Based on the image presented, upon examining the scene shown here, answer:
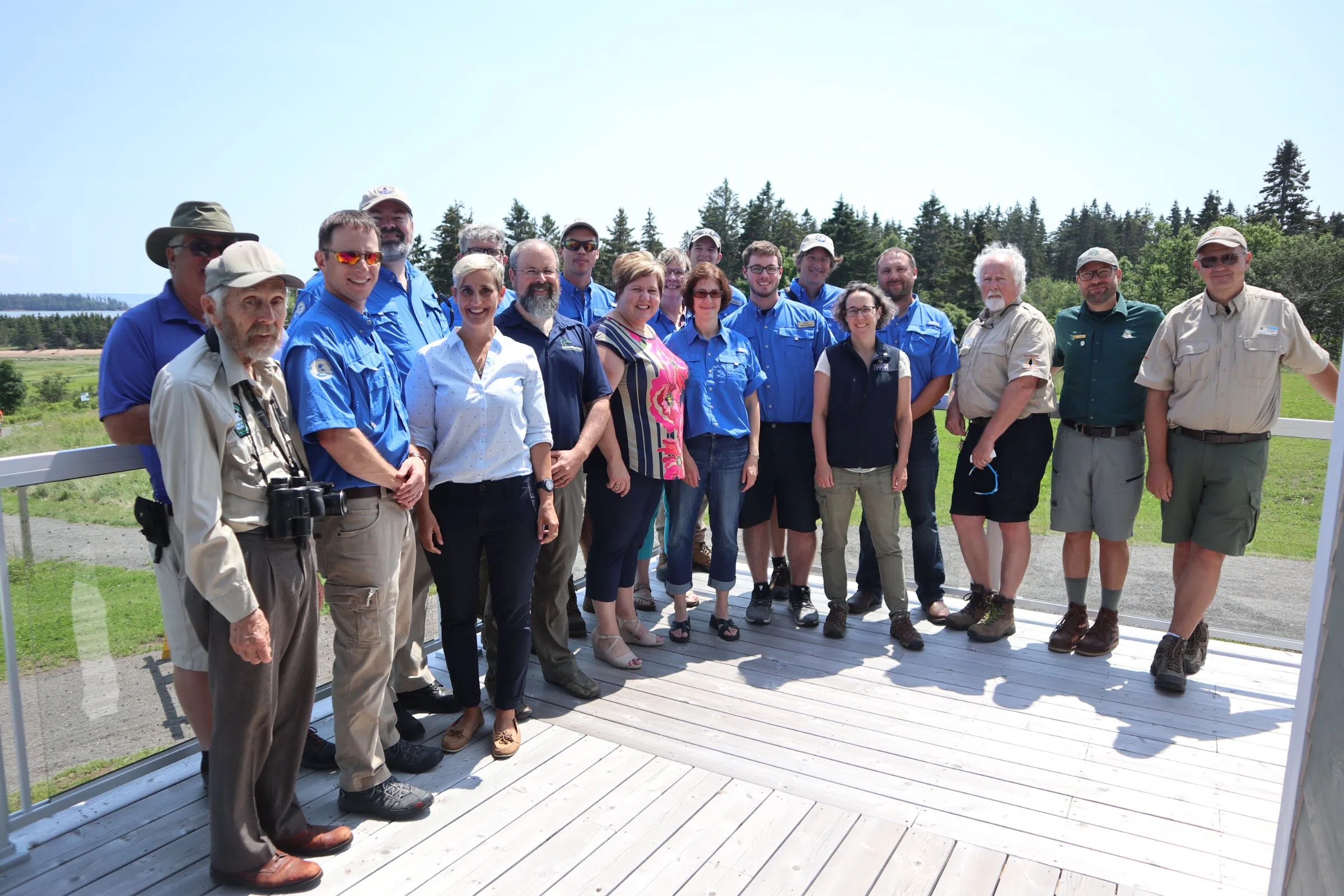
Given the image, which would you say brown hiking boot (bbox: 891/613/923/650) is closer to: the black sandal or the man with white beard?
the black sandal

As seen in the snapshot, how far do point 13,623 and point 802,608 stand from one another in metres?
3.54

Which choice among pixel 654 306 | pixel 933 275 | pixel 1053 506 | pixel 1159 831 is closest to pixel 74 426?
pixel 654 306

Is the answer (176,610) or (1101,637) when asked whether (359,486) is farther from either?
(1101,637)

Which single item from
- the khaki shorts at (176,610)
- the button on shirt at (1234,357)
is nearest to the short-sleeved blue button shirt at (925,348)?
the button on shirt at (1234,357)

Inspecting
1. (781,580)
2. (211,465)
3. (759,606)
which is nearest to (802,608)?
(759,606)

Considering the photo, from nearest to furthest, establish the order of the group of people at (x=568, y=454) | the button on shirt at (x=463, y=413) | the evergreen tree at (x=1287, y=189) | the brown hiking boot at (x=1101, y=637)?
1. the group of people at (x=568, y=454)
2. the button on shirt at (x=463, y=413)
3. the brown hiking boot at (x=1101, y=637)
4. the evergreen tree at (x=1287, y=189)

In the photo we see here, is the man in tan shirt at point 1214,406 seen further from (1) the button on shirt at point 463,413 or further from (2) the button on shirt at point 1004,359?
(1) the button on shirt at point 463,413

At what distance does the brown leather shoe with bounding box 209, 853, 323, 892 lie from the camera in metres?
2.34

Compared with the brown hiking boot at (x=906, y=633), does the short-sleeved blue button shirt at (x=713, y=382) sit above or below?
above

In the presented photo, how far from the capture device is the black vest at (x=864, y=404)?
4.36m

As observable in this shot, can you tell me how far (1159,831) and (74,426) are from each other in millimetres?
3764

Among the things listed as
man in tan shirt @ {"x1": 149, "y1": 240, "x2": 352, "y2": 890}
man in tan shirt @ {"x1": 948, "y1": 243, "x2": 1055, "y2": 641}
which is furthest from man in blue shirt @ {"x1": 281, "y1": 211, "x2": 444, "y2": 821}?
man in tan shirt @ {"x1": 948, "y1": 243, "x2": 1055, "y2": 641}

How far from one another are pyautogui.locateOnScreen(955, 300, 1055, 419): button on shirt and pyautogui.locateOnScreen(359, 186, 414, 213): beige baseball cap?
282 cm

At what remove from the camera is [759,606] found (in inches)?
187
